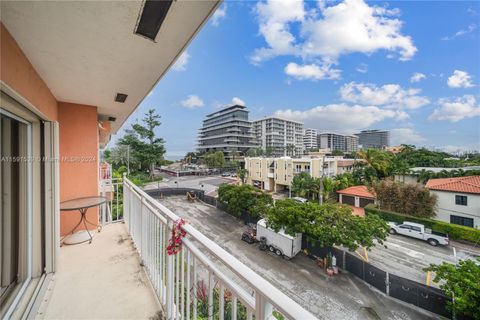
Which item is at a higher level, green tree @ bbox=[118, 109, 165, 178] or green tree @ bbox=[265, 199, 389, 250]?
green tree @ bbox=[118, 109, 165, 178]

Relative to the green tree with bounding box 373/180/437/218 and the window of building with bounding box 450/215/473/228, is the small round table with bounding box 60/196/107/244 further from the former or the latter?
the window of building with bounding box 450/215/473/228

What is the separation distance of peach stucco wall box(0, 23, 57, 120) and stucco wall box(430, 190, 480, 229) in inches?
616

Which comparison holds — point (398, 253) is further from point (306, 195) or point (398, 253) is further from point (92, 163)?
point (92, 163)

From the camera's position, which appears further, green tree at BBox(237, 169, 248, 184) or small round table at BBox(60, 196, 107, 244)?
green tree at BBox(237, 169, 248, 184)

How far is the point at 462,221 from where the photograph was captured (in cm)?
977

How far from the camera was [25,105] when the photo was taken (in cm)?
149

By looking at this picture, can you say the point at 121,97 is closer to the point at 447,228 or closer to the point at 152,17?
the point at 152,17

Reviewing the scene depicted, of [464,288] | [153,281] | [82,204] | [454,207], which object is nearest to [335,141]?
[454,207]

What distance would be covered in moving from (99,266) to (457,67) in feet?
108

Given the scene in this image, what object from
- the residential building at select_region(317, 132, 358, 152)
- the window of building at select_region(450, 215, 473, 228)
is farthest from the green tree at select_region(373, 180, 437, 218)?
the residential building at select_region(317, 132, 358, 152)

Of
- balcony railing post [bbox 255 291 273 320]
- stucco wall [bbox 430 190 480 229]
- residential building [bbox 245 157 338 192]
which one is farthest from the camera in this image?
residential building [bbox 245 157 338 192]

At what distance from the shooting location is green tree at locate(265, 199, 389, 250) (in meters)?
6.84

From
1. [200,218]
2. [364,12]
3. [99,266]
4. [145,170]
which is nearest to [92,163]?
[99,266]

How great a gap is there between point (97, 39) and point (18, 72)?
0.60 meters
